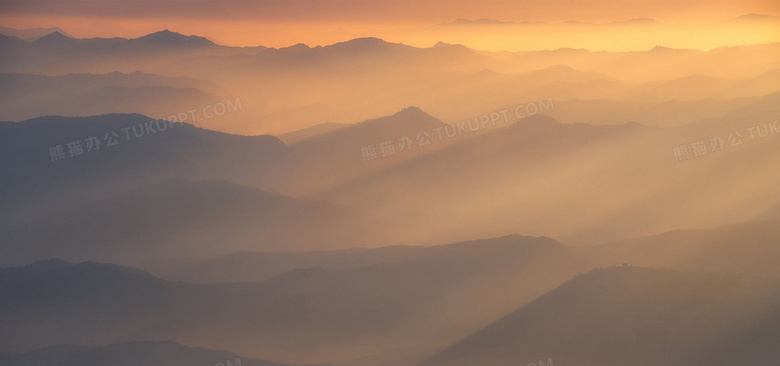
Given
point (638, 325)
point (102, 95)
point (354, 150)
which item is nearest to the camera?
point (638, 325)

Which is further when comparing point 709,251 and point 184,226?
point 184,226

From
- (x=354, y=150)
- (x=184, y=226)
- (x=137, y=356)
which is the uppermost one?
(x=354, y=150)

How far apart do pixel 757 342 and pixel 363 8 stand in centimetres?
259

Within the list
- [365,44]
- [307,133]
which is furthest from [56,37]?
[365,44]

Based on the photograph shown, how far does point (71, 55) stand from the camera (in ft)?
10.7

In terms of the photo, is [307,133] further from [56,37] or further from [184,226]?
[56,37]

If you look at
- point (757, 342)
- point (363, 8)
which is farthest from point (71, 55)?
point (757, 342)

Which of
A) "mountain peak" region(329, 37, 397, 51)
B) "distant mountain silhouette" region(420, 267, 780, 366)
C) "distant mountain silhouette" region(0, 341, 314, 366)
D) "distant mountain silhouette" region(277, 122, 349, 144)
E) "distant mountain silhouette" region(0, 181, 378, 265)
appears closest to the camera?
"distant mountain silhouette" region(420, 267, 780, 366)

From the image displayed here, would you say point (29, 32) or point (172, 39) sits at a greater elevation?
point (29, 32)

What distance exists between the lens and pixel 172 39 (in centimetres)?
327

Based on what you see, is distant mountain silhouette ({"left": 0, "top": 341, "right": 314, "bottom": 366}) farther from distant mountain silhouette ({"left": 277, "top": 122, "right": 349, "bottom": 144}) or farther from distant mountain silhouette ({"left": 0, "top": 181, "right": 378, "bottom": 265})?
distant mountain silhouette ({"left": 277, "top": 122, "right": 349, "bottom": 144})

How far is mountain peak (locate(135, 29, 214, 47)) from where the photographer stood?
10.7 ft

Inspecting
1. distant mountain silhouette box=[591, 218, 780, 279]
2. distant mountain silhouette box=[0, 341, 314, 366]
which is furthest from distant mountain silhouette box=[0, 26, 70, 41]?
distant mountain silhouette box=[591, 218, 780, 279]

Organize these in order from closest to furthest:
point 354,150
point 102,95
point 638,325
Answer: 1. point 638,325
2. point 354,150
3. point 102,95
